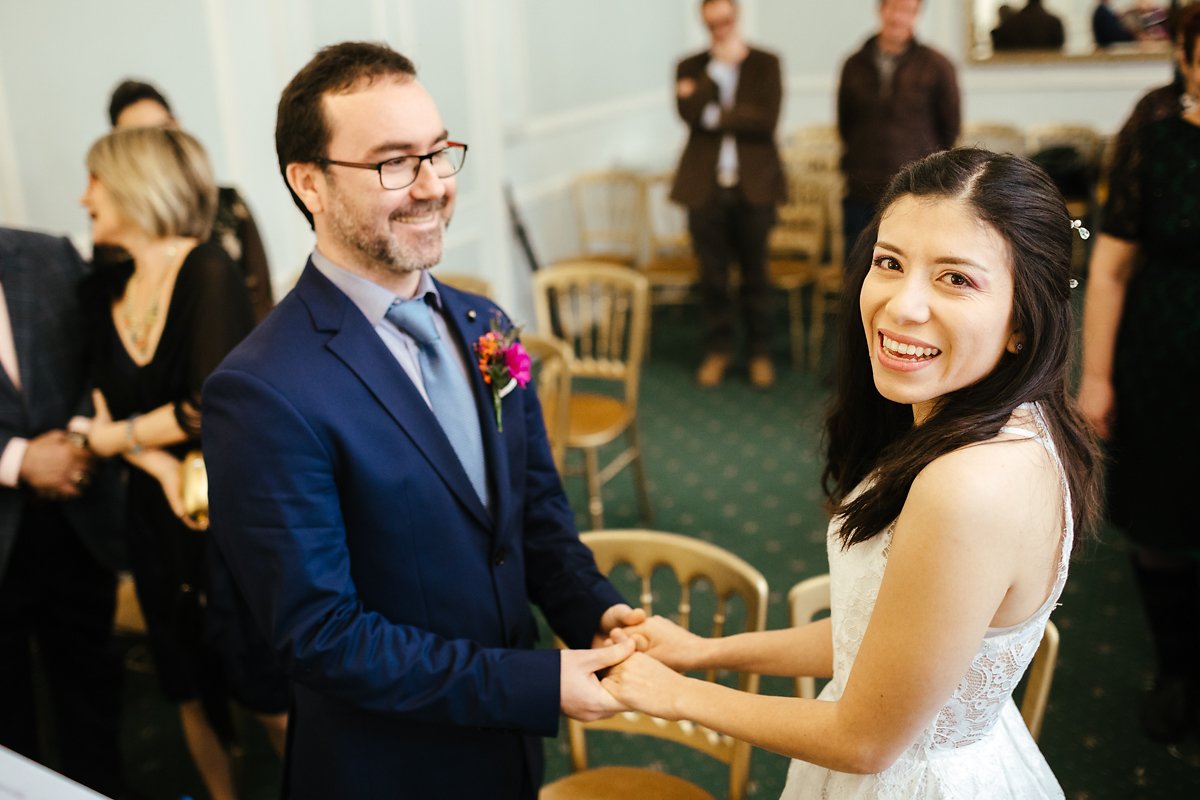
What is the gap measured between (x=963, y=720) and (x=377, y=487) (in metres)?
0.85

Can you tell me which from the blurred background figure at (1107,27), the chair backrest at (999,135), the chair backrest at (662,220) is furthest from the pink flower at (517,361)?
the blurred background figure at (1107,27)

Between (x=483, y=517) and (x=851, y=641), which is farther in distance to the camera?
(x=483, y=517)

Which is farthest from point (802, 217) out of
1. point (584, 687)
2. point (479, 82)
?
point (584, 687)

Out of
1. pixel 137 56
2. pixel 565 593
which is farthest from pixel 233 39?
pixel 565 593

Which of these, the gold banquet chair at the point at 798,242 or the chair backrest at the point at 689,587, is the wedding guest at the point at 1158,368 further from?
the gold banquet chair at the point at 798,242

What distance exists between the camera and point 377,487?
1506 mm

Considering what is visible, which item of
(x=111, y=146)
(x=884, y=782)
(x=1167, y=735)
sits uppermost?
(x=111, y=146)

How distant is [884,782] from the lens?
4.94 feet

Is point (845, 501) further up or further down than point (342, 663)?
further up

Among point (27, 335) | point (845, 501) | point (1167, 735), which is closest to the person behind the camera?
point (845, 501)

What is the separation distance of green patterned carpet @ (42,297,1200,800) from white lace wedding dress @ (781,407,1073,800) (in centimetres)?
28

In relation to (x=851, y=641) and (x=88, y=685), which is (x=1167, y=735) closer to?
(x=851, y=641)

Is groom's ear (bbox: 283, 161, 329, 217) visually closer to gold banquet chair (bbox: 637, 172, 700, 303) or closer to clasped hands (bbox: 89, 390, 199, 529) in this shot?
clasped hands (bbox: 89, 390, 199, 529)

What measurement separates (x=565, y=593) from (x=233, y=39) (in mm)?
3064
